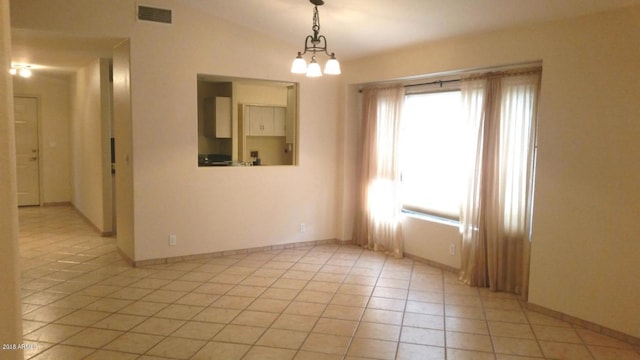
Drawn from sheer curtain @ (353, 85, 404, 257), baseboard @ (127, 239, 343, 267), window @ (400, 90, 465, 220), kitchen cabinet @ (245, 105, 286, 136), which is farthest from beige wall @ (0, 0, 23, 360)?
kitchen cabinet @ (245, 105, 286, 136)

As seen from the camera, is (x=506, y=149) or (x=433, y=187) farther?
(x=433, y=187)

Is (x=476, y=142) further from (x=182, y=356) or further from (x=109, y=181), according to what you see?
(x=109, y=181)

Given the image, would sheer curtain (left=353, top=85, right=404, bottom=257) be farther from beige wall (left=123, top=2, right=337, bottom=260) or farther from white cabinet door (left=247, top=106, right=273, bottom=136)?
white cabinet door (left=247, top=106, right=273, bottom=136)

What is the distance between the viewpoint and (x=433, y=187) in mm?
5359

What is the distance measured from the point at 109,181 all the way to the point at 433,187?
4651mm

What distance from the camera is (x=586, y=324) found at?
11.9ft

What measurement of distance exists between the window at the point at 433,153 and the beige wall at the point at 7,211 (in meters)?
4.20

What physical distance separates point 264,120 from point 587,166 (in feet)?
17.9

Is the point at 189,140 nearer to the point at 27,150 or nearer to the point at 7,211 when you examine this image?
the point at 7,211

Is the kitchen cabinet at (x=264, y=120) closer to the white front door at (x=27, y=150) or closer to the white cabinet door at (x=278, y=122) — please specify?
the white cabinet door at (x=278, y=122)

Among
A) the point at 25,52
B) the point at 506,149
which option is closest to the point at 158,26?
the point at 25,52

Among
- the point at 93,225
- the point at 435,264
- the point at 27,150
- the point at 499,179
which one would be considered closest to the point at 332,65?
the point at 499,179

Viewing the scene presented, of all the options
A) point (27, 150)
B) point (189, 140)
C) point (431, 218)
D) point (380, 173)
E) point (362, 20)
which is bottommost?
point (431, 218)

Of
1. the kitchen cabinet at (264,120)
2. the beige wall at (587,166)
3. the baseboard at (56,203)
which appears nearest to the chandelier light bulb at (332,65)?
the beige wall at (587,166)
